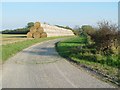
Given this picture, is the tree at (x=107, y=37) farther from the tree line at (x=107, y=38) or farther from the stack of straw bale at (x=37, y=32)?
the stack of straw bale at (x=37, y=32)

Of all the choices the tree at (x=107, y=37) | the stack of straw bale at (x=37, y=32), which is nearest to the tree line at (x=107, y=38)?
the tree at (x=107, y=37)

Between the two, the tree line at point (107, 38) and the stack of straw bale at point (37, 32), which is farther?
the stack of straw bale at point (37, 32)

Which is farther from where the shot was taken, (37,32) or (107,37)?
(37,32)

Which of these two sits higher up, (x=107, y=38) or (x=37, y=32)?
(x=107, y=38)

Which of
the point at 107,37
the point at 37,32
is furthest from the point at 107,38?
the point at 37,32

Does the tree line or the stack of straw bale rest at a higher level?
the tree line

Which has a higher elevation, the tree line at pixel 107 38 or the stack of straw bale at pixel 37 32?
the tree line at pixel 107 38

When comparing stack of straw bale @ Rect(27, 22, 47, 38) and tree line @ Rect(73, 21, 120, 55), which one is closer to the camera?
tree line @ Rect(73, 21, 120, 55)

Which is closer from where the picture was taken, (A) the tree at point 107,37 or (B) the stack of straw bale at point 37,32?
(A) the tree at point 107,37

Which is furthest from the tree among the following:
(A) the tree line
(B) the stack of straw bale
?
(B) the stack of straw bale

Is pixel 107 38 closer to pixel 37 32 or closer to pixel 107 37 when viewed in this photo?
pixel 107 37

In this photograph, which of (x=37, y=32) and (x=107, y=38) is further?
(x=37, y=32)

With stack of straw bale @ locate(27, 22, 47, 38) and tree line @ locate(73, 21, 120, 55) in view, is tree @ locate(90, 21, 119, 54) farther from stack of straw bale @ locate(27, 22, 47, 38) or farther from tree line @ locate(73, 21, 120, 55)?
stack of straw bale @ locate(27, 22, 47, 38)

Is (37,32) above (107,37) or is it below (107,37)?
below
